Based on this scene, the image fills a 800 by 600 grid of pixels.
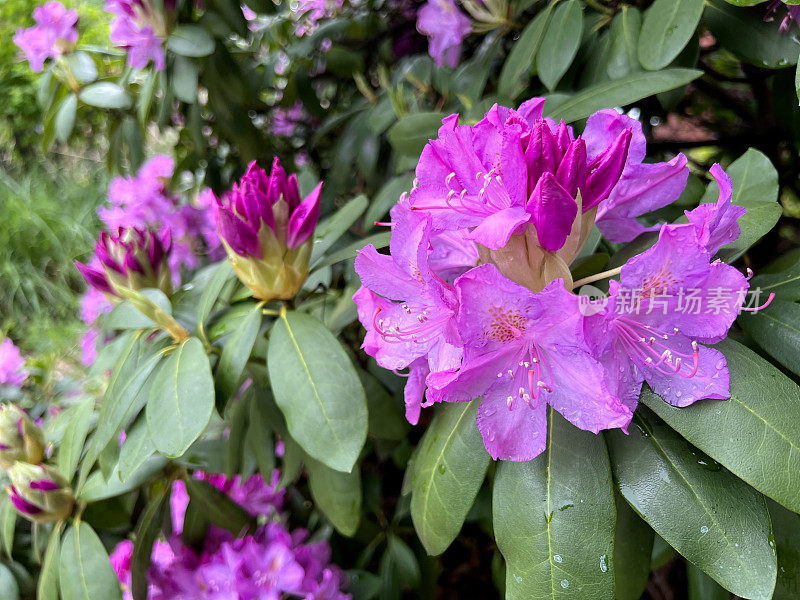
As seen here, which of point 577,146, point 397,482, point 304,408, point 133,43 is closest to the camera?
point 577,146

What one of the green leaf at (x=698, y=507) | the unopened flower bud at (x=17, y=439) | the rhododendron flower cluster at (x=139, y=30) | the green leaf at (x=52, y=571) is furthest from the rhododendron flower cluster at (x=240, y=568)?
the rhododendron flower cluster at (x=139, y=30)

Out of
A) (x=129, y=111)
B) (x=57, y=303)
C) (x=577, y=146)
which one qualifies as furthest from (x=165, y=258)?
(x=57, y=303)

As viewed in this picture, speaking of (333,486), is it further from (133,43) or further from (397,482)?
(133,43)

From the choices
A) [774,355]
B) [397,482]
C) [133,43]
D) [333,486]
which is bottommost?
[397,482]

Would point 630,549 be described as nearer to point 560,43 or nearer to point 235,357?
point 235,357

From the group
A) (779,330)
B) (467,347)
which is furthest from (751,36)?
(467,347)

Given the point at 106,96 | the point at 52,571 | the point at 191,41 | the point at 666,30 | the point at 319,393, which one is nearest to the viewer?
the point at 319,393

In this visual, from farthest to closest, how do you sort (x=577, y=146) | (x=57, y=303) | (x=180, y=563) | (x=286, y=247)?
(x=57, y=303) < (x=180, y=563) < (x=286, y=247) < (x=577, y=146)
